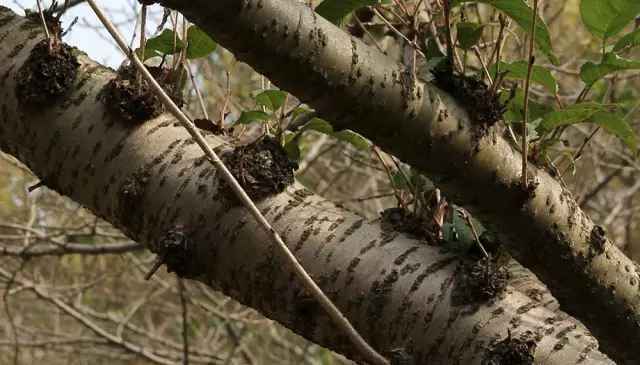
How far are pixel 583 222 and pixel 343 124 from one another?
356mm

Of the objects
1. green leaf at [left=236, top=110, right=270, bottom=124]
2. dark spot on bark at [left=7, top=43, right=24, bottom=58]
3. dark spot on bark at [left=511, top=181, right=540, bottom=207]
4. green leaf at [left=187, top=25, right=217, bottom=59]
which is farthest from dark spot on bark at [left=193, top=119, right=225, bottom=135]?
dark spot on bark at [left=511, top=181, right=540, bottom=207]

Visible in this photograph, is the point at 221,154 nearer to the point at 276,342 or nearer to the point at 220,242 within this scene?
the point at 220,242

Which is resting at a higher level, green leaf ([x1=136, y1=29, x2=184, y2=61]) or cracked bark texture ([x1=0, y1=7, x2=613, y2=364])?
green leaf ([x1=136, y1=29, x2=184, y2=61])

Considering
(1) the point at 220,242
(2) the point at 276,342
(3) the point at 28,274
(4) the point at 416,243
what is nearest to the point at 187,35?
(1) the point at 220,242

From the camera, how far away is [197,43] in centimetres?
133

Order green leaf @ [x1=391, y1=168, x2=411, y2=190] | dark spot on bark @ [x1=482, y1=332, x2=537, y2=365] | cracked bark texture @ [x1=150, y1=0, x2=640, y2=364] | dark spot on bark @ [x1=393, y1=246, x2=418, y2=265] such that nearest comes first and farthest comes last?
1. cracked bark texture @ [x1=150, y1=0, x2=640, y2=364]
2. dark spot on bark @ [x1=482, y1=332, x2=537, y2=365]
3. dark spot on bark @ [x1=393, y1=246, x2=418, y2=265]
4. green leaf @ [x1=391, y1=168, x2=411, y2=190]

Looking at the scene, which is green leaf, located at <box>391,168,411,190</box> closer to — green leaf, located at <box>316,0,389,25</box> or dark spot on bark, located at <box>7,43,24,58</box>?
green leaf, located at <box>316,0,389,25</box>

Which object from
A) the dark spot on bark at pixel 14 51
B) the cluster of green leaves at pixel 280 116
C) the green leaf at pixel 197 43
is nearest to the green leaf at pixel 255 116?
the cluster of green leaves at pixel 280 116

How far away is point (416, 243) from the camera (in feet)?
3.51

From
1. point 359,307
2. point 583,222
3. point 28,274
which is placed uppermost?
point 583,222

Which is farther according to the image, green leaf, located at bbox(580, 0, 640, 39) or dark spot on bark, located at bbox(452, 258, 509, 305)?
green leaf, located at bbox(580, 0, 640, 39)

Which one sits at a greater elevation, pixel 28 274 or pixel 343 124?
pixel 343 124

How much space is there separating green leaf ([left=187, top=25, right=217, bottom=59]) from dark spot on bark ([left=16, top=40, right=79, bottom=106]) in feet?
0.72

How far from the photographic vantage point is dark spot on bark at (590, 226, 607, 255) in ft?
3.21
